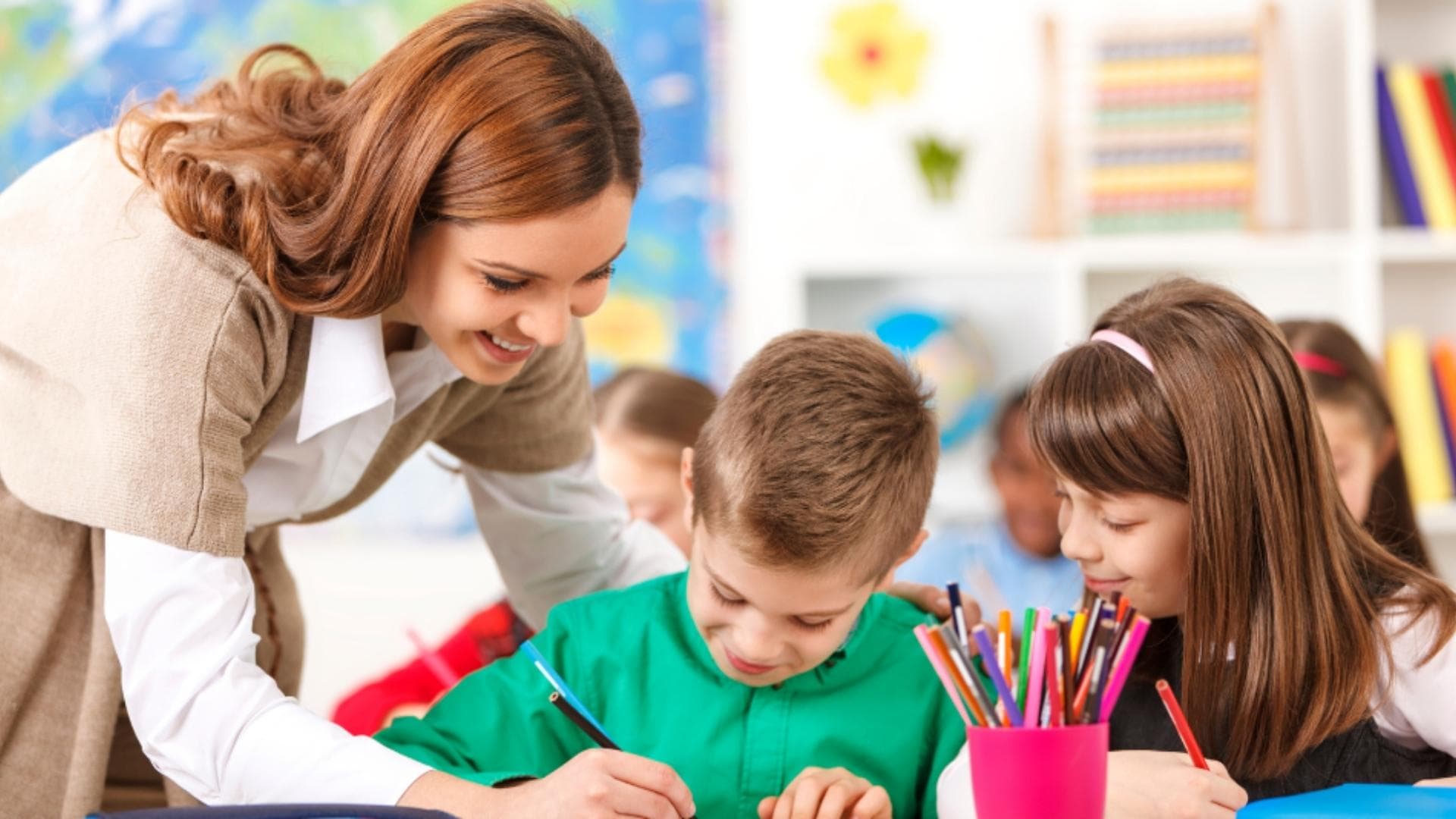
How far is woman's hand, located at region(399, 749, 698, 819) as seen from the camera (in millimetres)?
881

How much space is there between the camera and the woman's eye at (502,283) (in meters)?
1.07

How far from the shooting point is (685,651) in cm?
114

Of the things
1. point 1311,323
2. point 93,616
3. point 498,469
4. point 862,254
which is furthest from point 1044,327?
point 93,616

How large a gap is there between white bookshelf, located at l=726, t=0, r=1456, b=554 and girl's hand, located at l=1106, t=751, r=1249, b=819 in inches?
78.9

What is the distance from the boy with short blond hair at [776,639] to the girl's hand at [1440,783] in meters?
0.33

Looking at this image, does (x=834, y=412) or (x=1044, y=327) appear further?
(x=1044, y=327)

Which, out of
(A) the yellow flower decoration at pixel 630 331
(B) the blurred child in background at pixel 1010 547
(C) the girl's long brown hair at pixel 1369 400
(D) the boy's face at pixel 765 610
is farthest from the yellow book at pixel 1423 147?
(D) the boy's face at pixel 765 610

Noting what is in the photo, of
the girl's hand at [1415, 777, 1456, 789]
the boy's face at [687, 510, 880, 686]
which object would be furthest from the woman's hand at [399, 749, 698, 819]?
the girl's hand at [1415, 777, 1456, 789]

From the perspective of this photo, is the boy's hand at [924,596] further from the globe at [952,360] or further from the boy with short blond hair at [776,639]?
the globe at [952,360]

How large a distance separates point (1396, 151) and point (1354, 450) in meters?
1.37

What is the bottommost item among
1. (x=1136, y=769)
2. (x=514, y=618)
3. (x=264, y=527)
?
(x=514, y=618)

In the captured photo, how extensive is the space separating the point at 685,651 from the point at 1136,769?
38cm

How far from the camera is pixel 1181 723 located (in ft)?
2.61

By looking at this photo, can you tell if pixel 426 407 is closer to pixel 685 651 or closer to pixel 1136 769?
pixel 685 651
